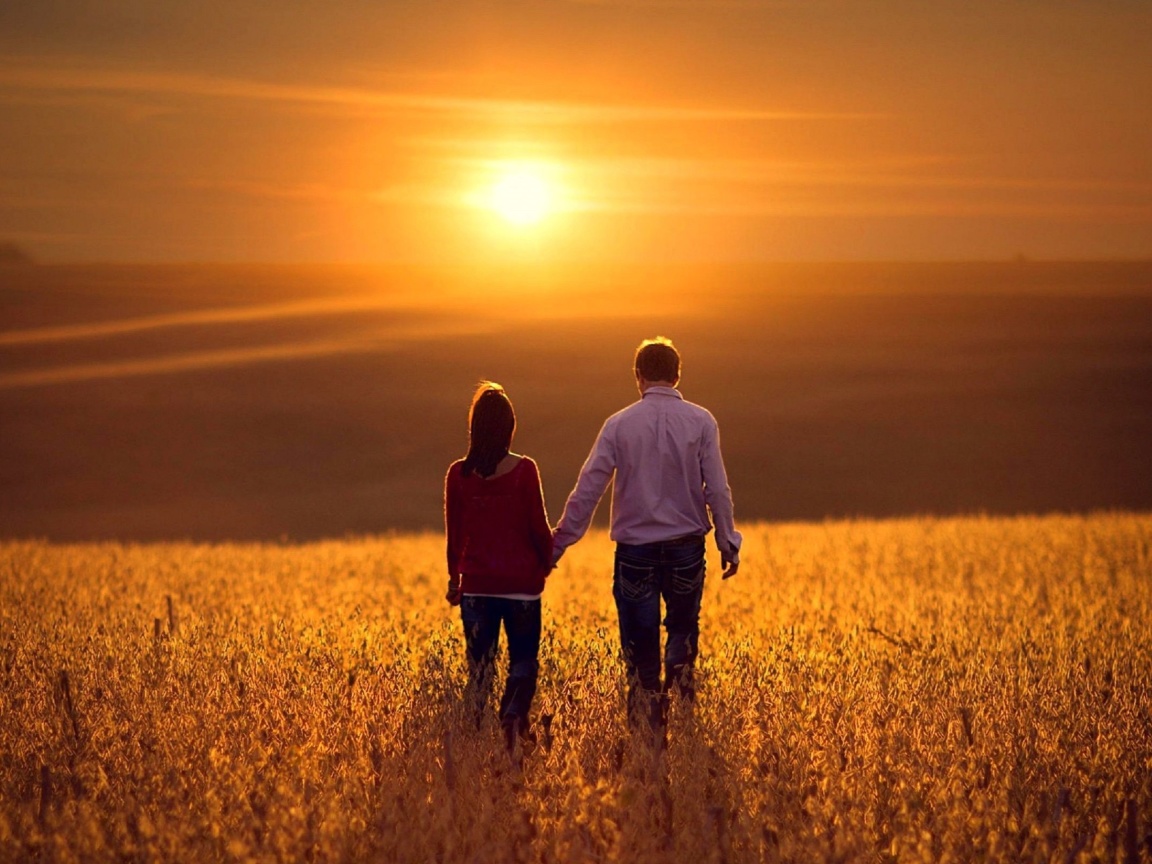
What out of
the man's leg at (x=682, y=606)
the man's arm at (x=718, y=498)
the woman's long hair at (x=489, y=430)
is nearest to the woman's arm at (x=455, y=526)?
the woman's long hair at (x=489, y=430)

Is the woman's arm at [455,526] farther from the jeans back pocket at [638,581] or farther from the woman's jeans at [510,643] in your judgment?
the jeans back pocket at [638,581]

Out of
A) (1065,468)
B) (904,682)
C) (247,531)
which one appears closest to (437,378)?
(247,531)

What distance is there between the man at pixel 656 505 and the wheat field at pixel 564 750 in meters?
0.42

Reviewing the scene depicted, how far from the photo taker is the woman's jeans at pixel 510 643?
23.6 ft

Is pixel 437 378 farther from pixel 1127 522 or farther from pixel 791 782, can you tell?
pixel 791 782

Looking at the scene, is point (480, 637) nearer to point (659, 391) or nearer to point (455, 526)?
point (455, 526)

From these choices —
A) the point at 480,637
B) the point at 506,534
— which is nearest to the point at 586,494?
the point at 506,534

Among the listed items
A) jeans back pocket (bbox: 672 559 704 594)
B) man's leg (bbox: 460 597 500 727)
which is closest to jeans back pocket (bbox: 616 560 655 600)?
jeans back pocket (bbox: 672 559 704 594)

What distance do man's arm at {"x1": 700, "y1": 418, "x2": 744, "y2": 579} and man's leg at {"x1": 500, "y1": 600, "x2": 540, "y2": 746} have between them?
1.03 meters

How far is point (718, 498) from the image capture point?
7.52 m

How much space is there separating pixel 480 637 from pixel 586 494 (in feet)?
3.03

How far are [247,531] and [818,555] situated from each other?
24.1 meters

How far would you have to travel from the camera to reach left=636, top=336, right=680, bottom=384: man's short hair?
24.9 feet

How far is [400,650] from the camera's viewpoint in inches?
360
